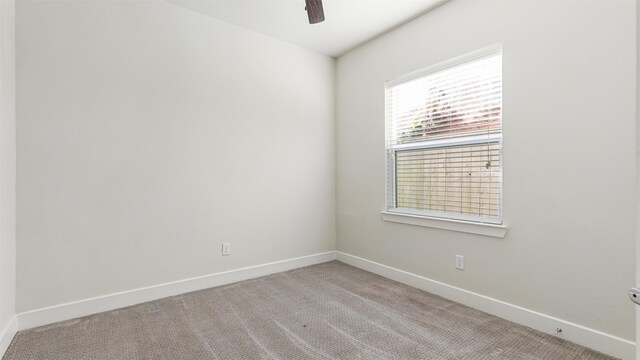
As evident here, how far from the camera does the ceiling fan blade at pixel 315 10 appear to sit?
2.39 meters

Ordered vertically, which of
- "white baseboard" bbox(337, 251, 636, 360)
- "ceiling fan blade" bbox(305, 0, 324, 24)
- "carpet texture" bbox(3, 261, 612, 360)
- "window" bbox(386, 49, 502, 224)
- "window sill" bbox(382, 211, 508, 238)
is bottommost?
"carpet texture" bbox(3, 261, 612, 360)

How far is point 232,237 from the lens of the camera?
120 inches

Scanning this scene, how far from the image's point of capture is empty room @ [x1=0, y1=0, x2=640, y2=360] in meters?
1.88

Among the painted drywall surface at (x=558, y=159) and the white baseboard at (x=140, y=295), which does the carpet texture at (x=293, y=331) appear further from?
the painted drywall surface at (x=558, y=159)

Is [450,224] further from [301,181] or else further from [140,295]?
[140,295]

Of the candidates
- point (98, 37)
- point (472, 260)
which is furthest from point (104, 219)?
point (472, 260)

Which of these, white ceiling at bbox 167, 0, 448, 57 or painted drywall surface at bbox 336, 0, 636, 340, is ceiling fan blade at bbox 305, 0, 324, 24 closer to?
white ceiling at bbox 167, 0, 448, 57

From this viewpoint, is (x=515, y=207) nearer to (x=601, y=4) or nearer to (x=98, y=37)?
(x=601, y=4)

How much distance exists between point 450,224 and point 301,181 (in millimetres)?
1688
